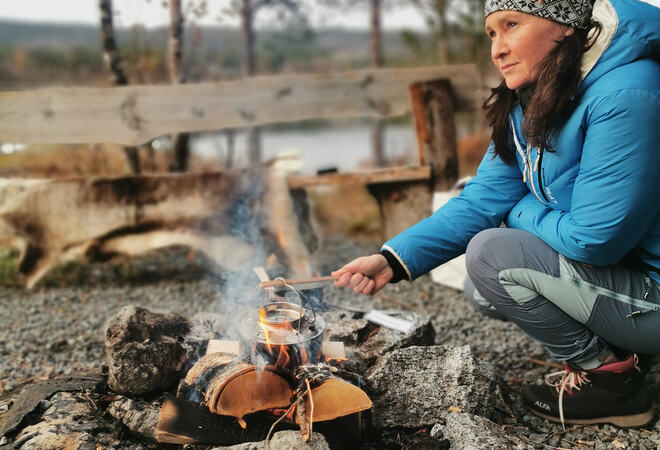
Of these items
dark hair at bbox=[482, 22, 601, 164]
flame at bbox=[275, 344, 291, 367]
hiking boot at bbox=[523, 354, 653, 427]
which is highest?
dark hair at bbox=[482, 22, 601, 164]

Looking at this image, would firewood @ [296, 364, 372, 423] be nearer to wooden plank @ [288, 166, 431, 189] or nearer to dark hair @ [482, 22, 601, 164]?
dark hair @ [482, 22, 601, 164]

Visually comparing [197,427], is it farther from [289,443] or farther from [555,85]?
[555,85]

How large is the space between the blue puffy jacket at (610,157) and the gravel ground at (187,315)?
71cm

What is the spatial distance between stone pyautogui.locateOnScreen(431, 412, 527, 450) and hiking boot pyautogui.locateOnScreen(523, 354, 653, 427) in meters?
0.41

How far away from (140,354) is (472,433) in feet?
4.10

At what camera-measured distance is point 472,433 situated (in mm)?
1942

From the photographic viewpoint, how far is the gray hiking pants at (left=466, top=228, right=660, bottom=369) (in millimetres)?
2111

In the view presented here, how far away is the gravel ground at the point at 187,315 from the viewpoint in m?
2.32

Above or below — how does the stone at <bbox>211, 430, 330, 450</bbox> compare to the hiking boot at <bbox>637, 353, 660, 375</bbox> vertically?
above

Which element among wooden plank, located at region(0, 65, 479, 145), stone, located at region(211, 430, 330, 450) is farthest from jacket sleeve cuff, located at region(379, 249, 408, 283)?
wooden plank, located at region(0, 65, 479, 145)

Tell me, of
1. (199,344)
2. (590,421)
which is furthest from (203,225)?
(590,421)

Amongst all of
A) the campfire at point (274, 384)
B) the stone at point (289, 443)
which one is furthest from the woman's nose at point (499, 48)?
the stone at point (289, 443)

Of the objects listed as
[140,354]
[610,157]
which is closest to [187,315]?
[140,354]

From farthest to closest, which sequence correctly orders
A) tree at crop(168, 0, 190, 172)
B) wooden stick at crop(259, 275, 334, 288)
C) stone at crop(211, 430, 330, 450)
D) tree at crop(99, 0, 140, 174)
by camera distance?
tree at crop(168, 0, 190, 172)
tree at crop(99, 0, 140, 174)
wooden stick at crop(259, 275, 334, 288)
stone at crop(211, 430, 330, 450)
